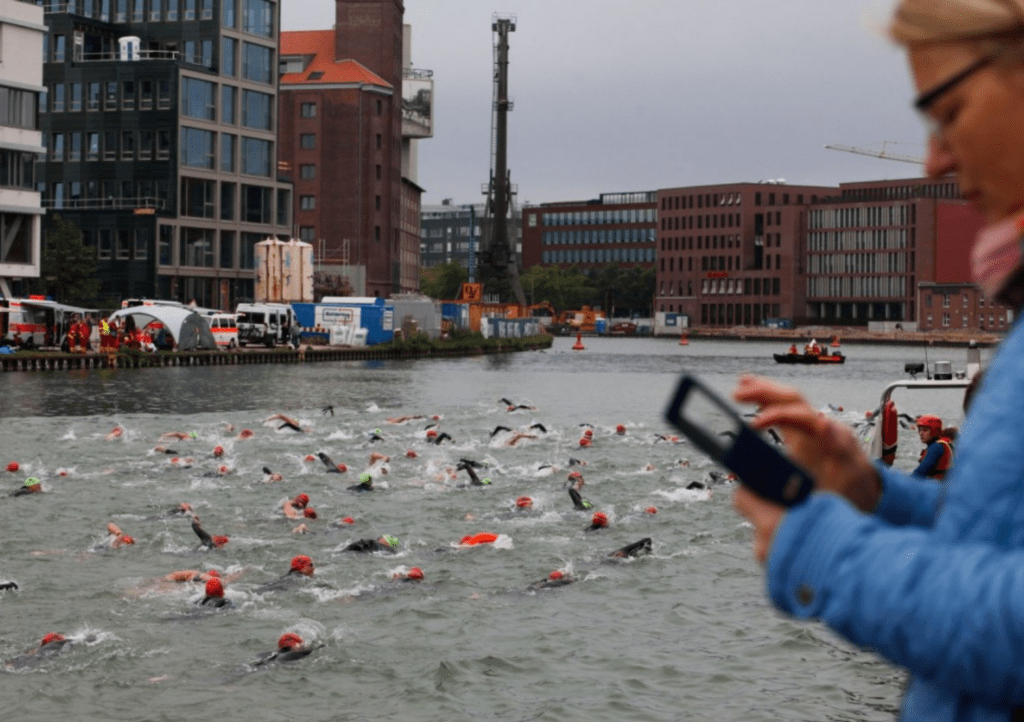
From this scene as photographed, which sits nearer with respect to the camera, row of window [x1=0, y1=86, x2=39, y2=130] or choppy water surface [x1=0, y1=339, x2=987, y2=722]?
choppy water surface [x1=0, y1=339, x2=987, y2=722]

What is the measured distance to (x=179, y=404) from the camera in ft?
182

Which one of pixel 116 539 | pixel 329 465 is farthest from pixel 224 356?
pixel 116 539

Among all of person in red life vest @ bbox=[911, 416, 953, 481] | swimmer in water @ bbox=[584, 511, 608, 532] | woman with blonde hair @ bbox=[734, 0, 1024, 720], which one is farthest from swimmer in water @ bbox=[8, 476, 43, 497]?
woman with blonde hair @ bbox=[734, 0, 1024, 720]

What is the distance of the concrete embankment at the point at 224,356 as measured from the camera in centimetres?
7275

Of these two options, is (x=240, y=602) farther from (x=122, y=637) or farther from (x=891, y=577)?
(x=891, y=577)

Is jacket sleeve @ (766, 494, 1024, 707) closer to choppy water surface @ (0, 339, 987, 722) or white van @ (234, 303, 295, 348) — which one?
choppy water surface @ (0, 339, 987, 722)

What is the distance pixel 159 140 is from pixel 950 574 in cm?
11944

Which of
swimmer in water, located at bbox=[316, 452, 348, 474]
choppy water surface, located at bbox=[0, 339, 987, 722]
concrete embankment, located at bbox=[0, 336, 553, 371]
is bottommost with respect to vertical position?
choppy water surface, located at bbox=[0, 339, 987, 722]

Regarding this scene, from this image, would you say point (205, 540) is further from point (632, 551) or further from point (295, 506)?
point (632, 551)

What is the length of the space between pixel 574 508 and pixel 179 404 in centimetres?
3023

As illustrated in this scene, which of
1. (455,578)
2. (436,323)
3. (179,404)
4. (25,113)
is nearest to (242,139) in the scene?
(436,323)

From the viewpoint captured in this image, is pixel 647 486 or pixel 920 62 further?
pixel 647 486

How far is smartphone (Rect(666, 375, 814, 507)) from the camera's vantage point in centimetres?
233

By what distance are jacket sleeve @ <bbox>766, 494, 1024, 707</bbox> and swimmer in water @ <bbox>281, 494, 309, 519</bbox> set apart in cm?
2484
